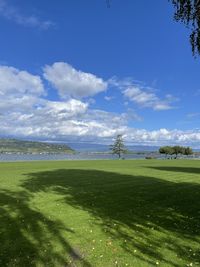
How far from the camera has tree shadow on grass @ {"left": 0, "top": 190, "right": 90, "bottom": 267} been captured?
1002 centimetres

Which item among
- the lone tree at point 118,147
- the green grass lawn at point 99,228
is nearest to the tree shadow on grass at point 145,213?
the green grass lawn at point 99,228

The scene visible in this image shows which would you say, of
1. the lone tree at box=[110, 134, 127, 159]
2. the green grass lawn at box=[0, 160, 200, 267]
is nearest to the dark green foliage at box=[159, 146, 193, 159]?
the lone tree at box=[110, 134, 127, 159]

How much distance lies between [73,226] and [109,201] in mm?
5610

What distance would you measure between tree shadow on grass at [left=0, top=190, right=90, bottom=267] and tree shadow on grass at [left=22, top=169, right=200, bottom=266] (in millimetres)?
1912

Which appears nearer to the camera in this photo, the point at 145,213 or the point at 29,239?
the point at 29,239

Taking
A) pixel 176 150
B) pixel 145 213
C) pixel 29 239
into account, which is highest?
pixel 176 150

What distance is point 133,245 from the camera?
11.5 metres

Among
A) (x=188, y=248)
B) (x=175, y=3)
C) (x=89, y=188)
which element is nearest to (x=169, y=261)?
(x=188, y=248)

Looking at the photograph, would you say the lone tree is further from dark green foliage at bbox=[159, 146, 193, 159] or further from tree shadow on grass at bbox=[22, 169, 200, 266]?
tree shadow on grass at bbox=[22, 169, 200, 266]

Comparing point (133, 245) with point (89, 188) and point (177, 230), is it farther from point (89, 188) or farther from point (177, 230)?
point (89, 188)

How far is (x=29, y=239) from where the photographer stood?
11.9 meters

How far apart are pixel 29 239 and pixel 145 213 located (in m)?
6.12

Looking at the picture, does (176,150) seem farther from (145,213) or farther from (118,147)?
(145,213)

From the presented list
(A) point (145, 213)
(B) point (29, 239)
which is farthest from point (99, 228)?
(A) point (145, 213)
